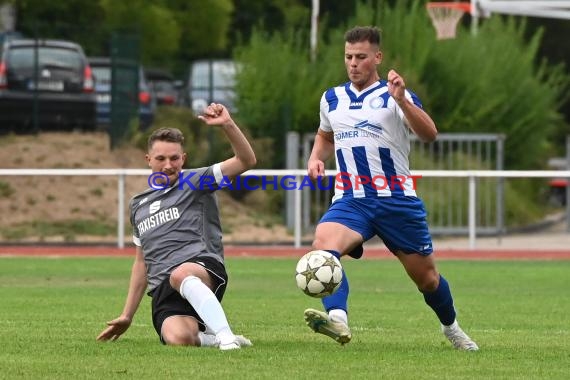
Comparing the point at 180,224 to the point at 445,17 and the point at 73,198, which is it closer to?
the point at 73,198

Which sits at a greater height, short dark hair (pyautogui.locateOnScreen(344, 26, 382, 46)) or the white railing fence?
short dark hair (pyautogui.locateOnScreen(344, 26, 382, 46))

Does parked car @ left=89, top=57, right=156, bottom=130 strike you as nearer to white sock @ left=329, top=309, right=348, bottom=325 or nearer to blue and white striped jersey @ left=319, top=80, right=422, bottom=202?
blue and white striped jersey @ left=319, top=80, right=422, bottom=202

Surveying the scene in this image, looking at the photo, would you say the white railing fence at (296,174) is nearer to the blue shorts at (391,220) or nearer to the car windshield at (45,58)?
the car windshield at (45,58)

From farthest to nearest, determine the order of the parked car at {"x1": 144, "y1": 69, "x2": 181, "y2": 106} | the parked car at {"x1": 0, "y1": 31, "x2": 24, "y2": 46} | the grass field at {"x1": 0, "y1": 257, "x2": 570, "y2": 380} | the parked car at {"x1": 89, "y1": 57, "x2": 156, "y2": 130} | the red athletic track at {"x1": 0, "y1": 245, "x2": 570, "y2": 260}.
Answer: the parked car at {"x1": 144, "y1": 69, "x2": 181, "y2": 106} < the parked car at {"x1": 0, "y1": 31, "x2": 24, "y2": 46} < the parked car at {"x1": 89, "y1": 57, "x2": 156, "y2": 130} < the red athletic track at {"x1": 0, "y1": 245, "x2": 570, "y2": 260} < the grass field at {"x1": 0, "y1": 257, "x2": 570, "y2": 380}

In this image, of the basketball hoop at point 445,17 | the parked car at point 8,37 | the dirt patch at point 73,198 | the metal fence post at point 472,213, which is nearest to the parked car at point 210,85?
the dirt patch at point 73,198

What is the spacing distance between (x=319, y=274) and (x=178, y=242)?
43.3 inches

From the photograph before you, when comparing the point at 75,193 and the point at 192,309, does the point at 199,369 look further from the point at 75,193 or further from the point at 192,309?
the point at 75,193

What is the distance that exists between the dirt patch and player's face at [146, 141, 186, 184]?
16.6 m

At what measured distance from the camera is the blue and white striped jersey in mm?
9562

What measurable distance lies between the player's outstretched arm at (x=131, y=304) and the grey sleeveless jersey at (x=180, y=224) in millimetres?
55

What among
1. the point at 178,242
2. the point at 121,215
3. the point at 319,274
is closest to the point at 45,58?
the point at 121,215

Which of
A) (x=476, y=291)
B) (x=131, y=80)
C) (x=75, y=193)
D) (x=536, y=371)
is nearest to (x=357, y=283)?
(x=476, y=291)

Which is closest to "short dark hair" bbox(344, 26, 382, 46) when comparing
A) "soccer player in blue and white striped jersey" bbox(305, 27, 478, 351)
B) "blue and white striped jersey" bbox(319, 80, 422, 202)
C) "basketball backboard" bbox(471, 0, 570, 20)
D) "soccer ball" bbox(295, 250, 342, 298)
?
"soccer player in blue and white striped jersey" bbox(305, 27, 478, 351)

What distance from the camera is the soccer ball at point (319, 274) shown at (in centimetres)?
910
